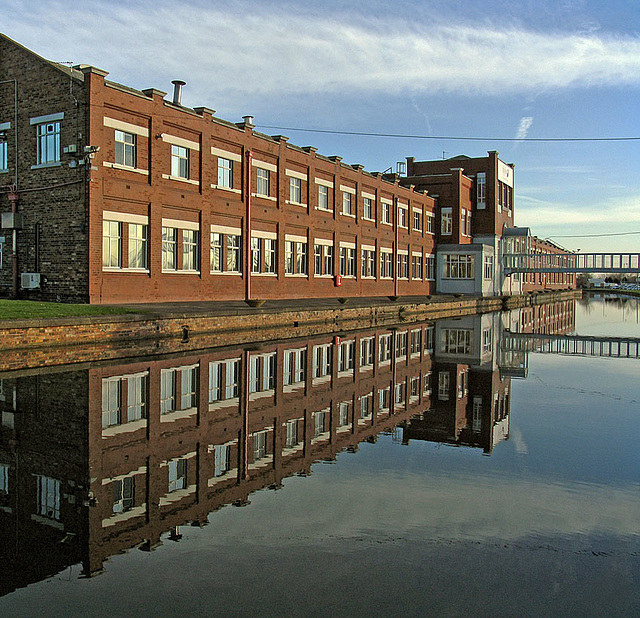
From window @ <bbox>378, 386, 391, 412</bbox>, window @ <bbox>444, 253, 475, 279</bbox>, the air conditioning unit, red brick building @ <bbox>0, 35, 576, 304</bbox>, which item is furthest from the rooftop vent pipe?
window @ <bbox>444, 253, 475, 279</bbox>

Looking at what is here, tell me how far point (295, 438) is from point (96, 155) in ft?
63.1

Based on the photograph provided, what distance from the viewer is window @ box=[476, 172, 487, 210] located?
2485 inches

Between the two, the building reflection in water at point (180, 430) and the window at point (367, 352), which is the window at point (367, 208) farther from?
the building reflection in water at point (180, 430)

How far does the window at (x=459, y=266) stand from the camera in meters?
59.4

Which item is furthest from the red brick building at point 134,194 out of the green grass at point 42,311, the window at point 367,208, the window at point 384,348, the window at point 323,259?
the window at point 367,208

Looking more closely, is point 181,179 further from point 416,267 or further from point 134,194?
point 416,267

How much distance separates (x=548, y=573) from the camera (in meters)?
4.40

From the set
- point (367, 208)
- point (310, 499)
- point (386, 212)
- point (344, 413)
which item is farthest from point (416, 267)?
point (310, 499)

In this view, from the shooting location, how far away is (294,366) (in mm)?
14773

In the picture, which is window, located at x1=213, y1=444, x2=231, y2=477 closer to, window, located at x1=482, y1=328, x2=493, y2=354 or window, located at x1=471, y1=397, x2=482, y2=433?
window, located at x1=471, y1=397, x2=482, y2=433

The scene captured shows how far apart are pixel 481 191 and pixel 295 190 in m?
31.2

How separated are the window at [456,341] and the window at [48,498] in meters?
14.6

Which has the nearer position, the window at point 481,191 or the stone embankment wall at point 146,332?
the stone embankment wall at point 146,332

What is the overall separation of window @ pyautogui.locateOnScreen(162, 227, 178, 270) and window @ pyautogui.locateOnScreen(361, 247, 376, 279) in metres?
19.8
